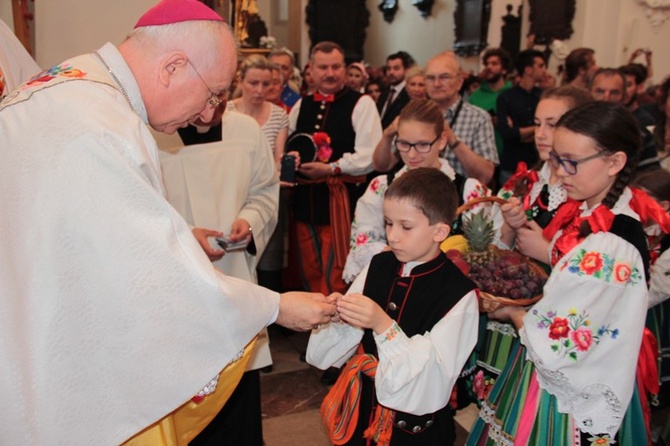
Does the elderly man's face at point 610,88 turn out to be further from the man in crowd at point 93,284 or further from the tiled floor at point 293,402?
the man in crowd at point 93,284

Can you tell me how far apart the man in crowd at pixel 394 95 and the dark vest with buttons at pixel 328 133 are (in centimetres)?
71

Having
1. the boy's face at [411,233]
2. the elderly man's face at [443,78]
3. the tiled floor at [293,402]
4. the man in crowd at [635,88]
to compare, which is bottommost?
the tiled floor at [293,402]

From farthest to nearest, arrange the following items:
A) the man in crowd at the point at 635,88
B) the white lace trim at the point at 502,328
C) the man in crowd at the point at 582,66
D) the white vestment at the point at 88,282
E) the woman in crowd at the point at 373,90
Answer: the woman in crowd at the point at 373,90 < the man in crowd at the point at 582,66 < the man in crowd at the point at 635,88 < the white lace trim at the point at 502,328 < the white vestment at the point at 88,282

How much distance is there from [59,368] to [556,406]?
5.04 feet

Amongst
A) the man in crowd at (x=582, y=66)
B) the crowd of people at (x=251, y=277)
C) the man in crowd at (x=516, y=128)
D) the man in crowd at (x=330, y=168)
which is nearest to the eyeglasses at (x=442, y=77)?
the man in crowd at (x=330, y=168)

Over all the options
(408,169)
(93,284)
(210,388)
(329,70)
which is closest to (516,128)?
(329,70)

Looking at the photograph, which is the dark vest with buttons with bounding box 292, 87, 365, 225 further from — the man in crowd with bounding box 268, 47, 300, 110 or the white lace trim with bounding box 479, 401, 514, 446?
the white lace trim with bounding box 479, 401, 514, 446

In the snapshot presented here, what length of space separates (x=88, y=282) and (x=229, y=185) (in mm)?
1476

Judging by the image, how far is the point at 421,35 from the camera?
37.6ft

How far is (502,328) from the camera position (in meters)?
2.43

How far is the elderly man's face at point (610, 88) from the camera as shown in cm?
421

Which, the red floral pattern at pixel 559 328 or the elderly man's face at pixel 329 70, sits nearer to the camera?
the red floral pattern at pixel 559 328

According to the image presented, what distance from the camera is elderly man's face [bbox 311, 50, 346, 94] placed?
426 centimetres

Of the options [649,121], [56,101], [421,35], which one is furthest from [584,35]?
[56,101]
